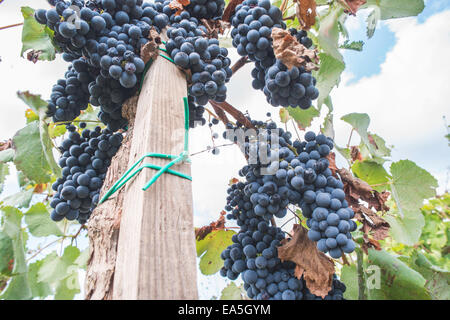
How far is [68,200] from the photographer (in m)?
1.16

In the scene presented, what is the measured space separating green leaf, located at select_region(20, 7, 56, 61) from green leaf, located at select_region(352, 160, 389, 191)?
4.64 ft

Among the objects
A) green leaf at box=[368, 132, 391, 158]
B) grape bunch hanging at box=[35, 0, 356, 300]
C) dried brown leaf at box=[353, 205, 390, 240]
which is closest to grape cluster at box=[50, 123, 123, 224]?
grape bunch hanging at box=[35, 0, 356, 300]

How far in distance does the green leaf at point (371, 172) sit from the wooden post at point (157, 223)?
3.18 feet

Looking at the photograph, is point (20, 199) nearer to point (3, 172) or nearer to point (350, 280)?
point (3, 172)

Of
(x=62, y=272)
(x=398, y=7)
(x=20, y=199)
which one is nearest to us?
(x=398, y=7)

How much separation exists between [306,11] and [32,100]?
105cm

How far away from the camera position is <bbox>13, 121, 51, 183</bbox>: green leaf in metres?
1.22

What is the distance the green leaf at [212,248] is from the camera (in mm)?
1533

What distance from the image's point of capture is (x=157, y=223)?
2.10 ft

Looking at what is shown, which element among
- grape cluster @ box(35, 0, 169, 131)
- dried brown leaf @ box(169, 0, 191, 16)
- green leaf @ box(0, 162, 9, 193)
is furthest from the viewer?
green leaf @ box(0, 162, 9, 193)

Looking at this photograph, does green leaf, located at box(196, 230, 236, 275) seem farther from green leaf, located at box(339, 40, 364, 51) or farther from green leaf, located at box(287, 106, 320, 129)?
green leaf, located at box(339, 40, 364, 51)

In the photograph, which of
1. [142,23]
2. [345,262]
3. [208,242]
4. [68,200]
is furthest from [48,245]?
[345,262]

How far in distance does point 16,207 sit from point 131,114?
98 cm

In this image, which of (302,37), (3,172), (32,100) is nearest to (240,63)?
(302,37)
